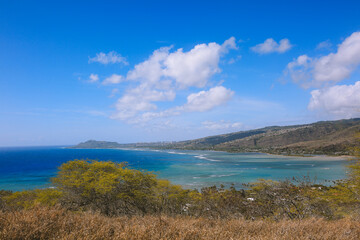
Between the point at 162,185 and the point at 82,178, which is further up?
the point at 82,178

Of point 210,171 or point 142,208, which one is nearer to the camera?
point 142,208

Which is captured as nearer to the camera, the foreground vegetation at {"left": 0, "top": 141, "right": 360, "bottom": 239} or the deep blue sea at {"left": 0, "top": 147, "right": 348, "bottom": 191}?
the foreground vegetation at {"left": 0, "top": 141, "right": 360, "bottom": 239}

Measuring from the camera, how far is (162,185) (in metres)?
22.4

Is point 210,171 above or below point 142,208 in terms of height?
below

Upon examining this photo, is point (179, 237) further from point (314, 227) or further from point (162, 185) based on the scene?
point (162, 185)

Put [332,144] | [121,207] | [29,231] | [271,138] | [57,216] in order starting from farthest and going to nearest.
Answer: [271,138], [332,144], [121,207], [57,216], [29,231]

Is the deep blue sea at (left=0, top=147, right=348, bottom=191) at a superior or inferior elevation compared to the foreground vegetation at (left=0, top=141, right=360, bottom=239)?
inferior

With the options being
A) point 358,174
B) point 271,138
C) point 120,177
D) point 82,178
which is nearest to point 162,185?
point 120,177

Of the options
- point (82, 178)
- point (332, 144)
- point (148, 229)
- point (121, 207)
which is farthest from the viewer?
point (332, 144)

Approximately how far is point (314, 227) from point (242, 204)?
20.0 m

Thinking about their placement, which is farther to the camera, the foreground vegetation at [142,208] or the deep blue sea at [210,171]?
the deep blue sea at [210,171]

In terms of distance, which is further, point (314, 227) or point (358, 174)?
point (358, 174)

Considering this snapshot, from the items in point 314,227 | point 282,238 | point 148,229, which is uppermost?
point 148,229

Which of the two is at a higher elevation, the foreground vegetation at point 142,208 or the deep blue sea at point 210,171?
the foreground vegetation at point 142,208
